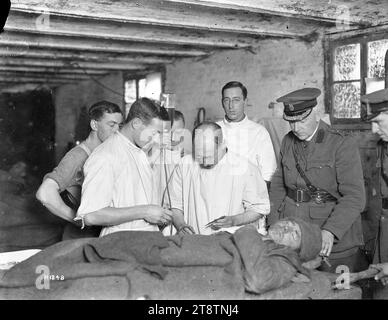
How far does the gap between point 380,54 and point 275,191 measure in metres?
2.05

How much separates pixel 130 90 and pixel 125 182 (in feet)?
18.1

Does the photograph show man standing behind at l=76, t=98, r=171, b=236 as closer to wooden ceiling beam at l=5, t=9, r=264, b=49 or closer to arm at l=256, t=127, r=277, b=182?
arm at l=256, t=127, r=277, b=182

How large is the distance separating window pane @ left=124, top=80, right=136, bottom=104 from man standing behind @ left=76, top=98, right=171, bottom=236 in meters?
5.19

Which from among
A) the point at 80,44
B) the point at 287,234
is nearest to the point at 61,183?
the point at 287,234

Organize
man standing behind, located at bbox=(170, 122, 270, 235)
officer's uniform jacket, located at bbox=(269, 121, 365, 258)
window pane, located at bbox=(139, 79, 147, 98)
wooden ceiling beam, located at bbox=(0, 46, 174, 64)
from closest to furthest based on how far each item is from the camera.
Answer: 1. officer's uniform jacket, located at bbox=(269, 121, 365, 258)
2. man standing behind, located at bbox=(170, 122, 270, 235)
3. wooden ceiling beam, located at bbox=(0, 46, 174, 64)
4. window pane, located at bbox=(139, 79, 147, 98)

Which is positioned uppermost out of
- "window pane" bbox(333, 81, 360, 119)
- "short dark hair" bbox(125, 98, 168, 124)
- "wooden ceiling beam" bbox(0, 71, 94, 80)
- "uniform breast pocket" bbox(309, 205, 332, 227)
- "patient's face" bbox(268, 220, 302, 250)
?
"wooden ceiling beam" bbox(0, 71, 94, 80)

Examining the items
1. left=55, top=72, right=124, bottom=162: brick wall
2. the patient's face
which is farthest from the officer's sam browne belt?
left=55, top=72, right=124, bottom=162: brick wall

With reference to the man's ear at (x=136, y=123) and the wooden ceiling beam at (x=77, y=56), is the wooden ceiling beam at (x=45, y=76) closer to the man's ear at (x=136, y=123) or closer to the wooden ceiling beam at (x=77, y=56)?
the wooden ceiling beam at (x=77, y=56)

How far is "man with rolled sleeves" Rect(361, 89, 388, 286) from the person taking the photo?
3.04 metres

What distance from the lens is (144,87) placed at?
8.14 meters

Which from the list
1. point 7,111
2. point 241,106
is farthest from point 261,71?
point 7,111

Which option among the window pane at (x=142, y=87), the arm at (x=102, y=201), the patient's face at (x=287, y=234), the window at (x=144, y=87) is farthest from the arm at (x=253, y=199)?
the window pane at (x=142, y=87)
